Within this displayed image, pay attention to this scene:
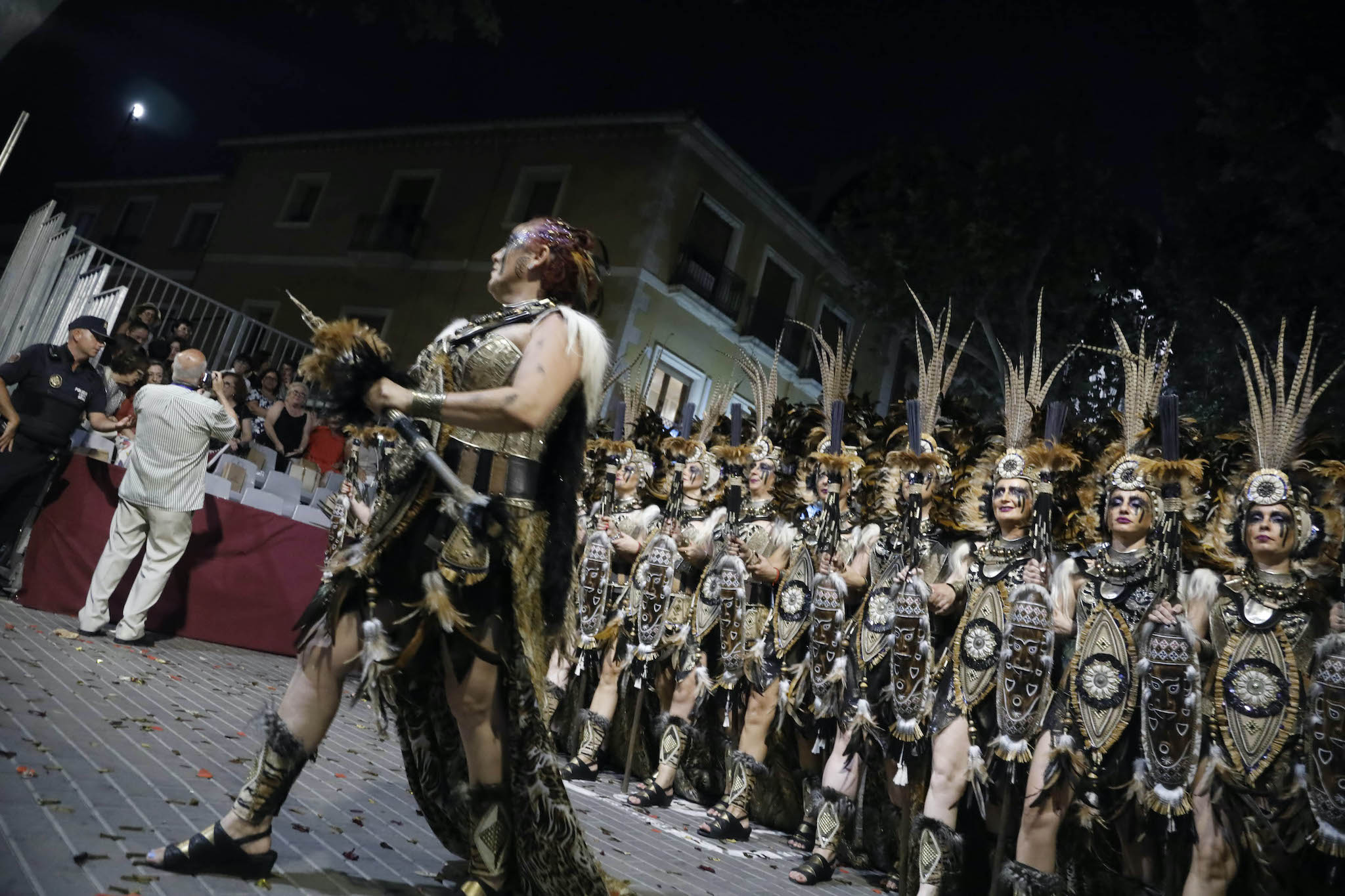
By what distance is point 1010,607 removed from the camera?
170 inches

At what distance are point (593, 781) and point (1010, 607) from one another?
10.3ft

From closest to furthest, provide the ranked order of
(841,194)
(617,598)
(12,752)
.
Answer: (12,752) < (617,598) < (841,194)

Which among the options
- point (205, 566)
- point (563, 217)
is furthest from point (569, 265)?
point (563, 217)

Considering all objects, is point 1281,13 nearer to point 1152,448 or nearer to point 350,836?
point 1152,448

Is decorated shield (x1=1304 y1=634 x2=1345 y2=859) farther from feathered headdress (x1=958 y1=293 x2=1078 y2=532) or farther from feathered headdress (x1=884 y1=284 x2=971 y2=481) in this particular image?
feathered headdress (x1=884 y1=284 x2=971 y2=481)

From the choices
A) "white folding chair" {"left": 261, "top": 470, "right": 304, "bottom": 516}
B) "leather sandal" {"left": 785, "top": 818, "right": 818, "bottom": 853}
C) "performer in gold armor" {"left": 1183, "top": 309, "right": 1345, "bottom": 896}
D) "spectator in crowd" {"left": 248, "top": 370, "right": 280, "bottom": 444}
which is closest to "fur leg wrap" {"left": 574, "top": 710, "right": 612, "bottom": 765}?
"leather sandal" {"left": 785, "top": 818, "right": 818, "bottom": 853}

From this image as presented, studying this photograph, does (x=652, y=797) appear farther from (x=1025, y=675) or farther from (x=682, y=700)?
(x=1025, y=675)

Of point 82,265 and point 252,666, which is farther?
point 82,265

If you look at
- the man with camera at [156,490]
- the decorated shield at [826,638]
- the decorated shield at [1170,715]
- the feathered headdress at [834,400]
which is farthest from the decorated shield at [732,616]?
the man with camera at [156,490]

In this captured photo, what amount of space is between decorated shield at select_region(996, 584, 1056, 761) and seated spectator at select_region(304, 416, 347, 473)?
7.89m

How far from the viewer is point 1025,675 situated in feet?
13.7

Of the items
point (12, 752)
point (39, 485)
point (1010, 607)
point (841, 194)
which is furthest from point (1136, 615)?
point (841, 194)

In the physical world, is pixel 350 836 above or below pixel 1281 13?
below

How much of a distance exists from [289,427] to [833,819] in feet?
25.4
